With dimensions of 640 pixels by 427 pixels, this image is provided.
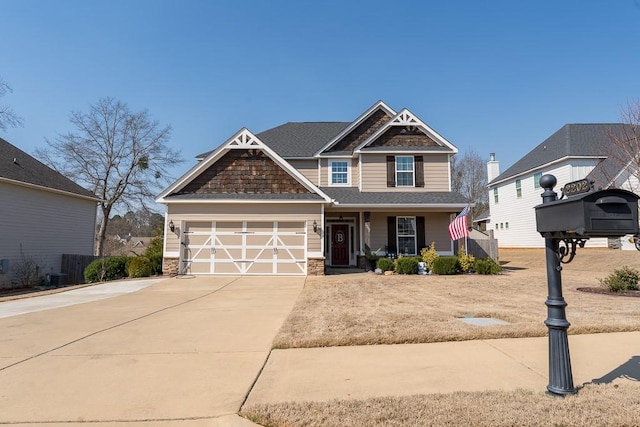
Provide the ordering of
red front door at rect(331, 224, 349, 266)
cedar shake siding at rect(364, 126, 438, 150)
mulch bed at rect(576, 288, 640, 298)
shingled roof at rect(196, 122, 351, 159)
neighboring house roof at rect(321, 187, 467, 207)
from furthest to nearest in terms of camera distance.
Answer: shingled roof at rect(196, 122, 351, 159) < red front door at rect(331, 224, 349, 266) < cedar shake siding at rect(364, 126, 438, 150) < neighboring house roof at rect(321, 187, 467, 207) < mulch bed at rect(576, 288, 640, 298)

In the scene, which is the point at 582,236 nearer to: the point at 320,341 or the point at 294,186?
the point at 320,341

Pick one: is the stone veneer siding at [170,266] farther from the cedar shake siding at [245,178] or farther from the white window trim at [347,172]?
the white window trim at [347,172]

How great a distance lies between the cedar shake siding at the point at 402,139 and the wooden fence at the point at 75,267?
49.2 feet

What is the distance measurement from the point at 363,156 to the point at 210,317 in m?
12.5

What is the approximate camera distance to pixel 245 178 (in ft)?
49.8

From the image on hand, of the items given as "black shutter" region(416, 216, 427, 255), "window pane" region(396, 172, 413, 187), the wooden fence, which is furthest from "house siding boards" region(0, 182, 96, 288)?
"black shutter" region(416, 216, 427, 255)

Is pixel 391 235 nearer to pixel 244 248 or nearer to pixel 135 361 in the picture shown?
pixel 244 248

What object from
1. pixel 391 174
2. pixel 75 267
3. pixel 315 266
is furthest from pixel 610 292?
pixel 75 267

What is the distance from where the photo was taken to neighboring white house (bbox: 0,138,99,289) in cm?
1501

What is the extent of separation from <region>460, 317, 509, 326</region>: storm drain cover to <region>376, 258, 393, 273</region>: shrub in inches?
338

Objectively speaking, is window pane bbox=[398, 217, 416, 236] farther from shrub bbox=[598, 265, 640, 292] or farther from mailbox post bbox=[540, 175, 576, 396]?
mailbox post bbox=[540, 175, 576, 396]

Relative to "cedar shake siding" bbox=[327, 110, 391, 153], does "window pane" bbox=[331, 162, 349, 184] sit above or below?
below

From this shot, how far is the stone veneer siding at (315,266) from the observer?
14541 millimetres

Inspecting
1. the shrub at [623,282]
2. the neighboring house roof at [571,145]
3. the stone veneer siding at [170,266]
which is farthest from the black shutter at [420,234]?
the neighboring house roof at [571,145]
